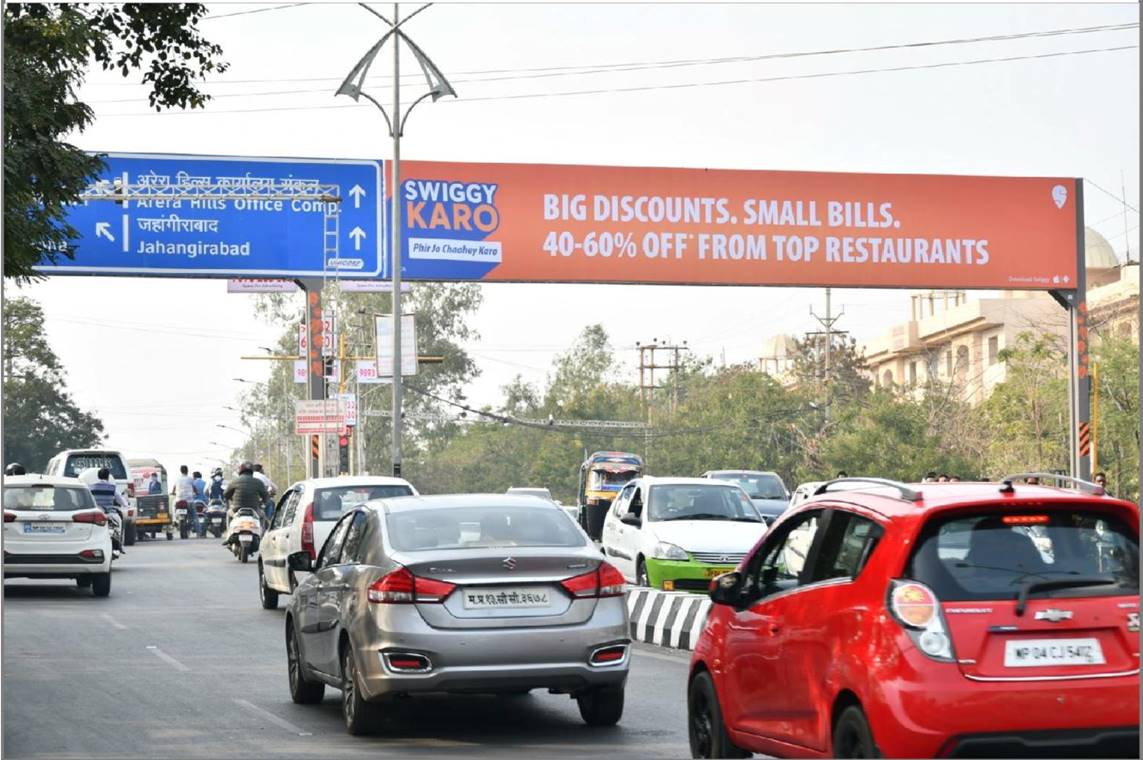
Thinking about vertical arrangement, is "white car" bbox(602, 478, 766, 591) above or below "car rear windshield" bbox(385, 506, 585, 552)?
below

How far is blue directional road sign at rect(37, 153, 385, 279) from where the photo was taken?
36.4 metres

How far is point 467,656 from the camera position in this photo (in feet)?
36.7

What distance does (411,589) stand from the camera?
11.3 meters

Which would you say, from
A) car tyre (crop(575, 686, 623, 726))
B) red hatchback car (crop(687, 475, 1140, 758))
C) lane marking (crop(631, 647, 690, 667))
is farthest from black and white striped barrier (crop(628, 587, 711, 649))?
red hatchback car (crop(687, 475, 1140, 758))

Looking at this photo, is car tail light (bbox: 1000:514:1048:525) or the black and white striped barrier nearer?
car tail light (bbox: 1000:514:1048:525)

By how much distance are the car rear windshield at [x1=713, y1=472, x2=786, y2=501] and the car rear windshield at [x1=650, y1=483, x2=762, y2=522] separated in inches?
492

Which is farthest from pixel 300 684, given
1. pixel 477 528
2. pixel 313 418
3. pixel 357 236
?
pixel 313 418

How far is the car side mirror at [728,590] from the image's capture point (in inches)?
370

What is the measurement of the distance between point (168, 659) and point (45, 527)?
8.64 metres

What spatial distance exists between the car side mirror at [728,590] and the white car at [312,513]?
12.5 m

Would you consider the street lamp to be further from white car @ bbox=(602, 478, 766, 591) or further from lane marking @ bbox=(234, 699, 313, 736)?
lane marking @ bbox=(234, 699, 313, 736)

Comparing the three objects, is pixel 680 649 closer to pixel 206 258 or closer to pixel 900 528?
pixel 900 528

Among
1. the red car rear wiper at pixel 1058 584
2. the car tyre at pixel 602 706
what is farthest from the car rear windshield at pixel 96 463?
the red car rear wiper at pixel 1058 584

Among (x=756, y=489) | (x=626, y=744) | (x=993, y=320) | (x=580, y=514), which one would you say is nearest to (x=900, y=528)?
(x=626, y=744)
